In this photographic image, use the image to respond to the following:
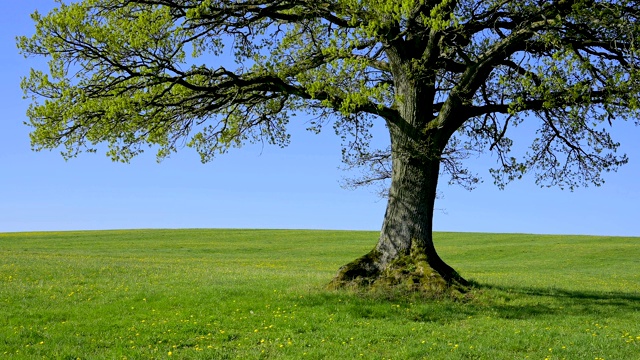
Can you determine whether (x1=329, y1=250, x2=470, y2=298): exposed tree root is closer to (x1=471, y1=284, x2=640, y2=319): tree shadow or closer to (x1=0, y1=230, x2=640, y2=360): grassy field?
(x1=0, y1=230, x2=640, y2=360): grassy field

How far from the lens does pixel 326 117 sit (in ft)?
71.6

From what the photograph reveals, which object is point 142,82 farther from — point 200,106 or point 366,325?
point 366,325

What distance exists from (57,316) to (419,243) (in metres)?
11.0

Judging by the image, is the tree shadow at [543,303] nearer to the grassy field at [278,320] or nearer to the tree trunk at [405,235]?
the grassy field at [278,320]

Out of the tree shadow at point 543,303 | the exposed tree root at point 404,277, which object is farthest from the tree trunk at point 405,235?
the tree shadow at point 543,303

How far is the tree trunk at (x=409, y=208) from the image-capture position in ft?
63.8

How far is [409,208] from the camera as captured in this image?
19.8 metres

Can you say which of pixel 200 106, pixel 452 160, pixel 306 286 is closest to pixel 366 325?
pixel 306 286

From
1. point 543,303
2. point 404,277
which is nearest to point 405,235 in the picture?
point 404,277

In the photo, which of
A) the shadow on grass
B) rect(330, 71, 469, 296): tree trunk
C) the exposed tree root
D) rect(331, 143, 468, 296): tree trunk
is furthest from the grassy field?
rect(330, 71, 469, 296): tree trunk

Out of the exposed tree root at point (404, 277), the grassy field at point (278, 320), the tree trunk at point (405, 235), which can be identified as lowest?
the grassy field at point (278, 320)

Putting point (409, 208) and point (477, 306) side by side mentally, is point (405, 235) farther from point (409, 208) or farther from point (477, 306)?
point (477, 306)

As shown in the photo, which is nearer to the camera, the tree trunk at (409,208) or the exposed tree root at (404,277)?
the exposed tree root at (404,277)

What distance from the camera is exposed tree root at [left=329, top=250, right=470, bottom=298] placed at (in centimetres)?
1834
